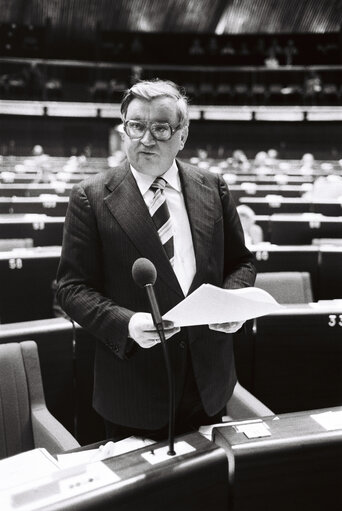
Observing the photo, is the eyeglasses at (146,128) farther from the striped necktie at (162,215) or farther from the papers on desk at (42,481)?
the papers on desk at (42,481)

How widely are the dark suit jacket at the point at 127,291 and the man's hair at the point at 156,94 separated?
181mm

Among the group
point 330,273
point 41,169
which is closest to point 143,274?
point 330,273

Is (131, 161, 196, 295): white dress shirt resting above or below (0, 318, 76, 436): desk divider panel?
above

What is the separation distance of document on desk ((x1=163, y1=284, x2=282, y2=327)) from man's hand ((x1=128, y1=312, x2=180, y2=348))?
44 millimetres

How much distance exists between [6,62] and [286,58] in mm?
7333

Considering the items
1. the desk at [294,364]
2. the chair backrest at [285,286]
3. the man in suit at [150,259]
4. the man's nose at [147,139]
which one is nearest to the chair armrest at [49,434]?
the man in suit at [150,259]

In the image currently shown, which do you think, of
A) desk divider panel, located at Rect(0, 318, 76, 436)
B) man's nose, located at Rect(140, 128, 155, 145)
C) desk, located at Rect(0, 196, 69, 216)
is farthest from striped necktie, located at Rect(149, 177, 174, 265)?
desk, located at Rect(0, 196, 69, 216)

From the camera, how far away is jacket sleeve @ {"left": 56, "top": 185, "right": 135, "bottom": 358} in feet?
4.62

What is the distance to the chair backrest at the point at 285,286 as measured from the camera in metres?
3.14

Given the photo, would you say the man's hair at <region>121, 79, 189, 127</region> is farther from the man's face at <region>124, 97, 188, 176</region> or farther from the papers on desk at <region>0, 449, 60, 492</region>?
the papers on desk at <region>0, 449, 60, 492</region>

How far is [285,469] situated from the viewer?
1.14m

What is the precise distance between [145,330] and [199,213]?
0.38m

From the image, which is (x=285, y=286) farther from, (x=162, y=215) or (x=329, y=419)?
(x=329, y=419)

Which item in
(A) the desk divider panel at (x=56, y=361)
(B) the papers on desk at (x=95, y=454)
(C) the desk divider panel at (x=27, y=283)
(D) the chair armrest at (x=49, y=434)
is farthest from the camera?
(C) the desk divider panel at (x=27, y=283)
